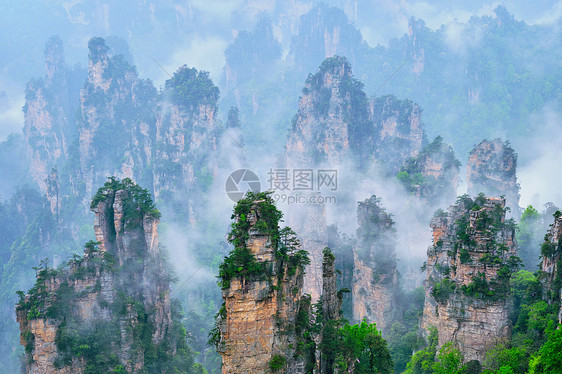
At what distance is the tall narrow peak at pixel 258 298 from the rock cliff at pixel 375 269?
25.2m

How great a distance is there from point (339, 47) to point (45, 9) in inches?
3150

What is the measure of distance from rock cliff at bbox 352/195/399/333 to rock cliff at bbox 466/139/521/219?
14720 millimetres

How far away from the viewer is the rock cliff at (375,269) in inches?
1960

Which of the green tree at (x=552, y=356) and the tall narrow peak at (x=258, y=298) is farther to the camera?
the tall narrow peak at (x=258, y=298)

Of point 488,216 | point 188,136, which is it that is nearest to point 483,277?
point 488,216

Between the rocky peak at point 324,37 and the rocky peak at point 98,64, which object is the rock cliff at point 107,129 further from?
the rocky peak at point 324,37

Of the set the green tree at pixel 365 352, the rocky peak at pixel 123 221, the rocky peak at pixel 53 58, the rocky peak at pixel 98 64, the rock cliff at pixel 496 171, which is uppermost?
the rocky peak at pixel 53 58

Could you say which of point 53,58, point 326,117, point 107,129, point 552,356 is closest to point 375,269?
point 552,356

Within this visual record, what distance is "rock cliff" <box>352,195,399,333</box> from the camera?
49781mm

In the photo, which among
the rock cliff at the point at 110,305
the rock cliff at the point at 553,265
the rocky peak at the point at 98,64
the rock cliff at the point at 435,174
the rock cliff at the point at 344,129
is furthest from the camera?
the rocky peak at the point at 98,64

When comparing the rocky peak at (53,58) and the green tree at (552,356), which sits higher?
the rocky peak at (53,58)

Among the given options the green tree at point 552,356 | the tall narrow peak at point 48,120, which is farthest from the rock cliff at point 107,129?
the green tree at point 552,356

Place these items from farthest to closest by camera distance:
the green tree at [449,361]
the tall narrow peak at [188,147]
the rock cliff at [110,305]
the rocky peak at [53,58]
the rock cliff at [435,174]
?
the rocky peak at [53,58] → the tall narrow peak at [188,147] → the rock cliff at [435,174] → the rock cliff at [110,305] → the green tree at [449,361]

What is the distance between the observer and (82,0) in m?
145
